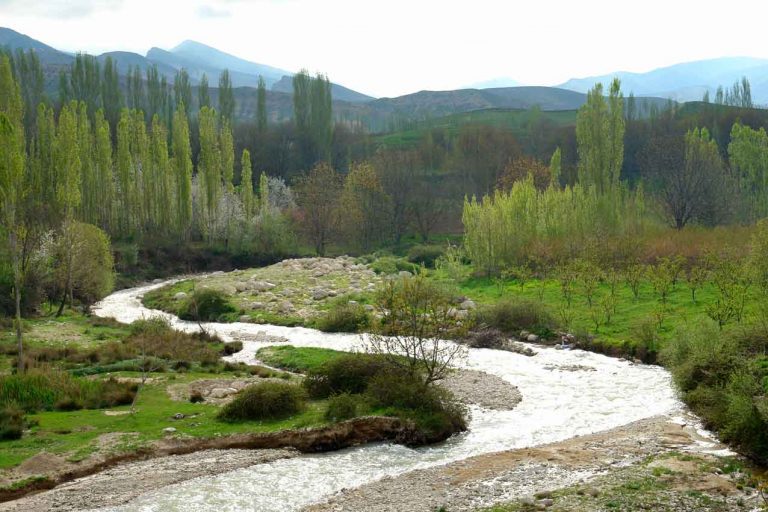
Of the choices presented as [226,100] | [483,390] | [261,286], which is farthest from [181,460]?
[226,100]

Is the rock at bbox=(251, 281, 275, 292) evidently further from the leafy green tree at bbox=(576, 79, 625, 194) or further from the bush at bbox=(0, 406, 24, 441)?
the leafy green tree at bbox=(576, 79, 625, 194)


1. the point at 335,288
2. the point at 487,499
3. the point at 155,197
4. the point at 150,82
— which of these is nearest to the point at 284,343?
the point at 335,288

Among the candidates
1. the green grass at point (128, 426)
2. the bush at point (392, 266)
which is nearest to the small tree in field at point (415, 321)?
the green grass at point (128, 426)

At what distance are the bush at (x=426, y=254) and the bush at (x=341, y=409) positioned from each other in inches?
1622

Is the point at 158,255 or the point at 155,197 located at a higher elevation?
the point at 155,197

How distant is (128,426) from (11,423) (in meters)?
2.99

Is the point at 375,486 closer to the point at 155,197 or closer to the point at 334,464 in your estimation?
the point at 334,464

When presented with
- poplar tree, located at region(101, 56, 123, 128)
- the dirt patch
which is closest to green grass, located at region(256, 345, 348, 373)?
the dirt patch

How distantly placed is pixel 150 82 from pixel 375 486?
109815 millimetres

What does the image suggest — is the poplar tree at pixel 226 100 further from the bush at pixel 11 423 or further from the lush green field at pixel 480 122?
the bush at pixel 11 423

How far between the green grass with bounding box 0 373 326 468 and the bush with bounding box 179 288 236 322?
1992 cm

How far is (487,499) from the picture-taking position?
14562 mm

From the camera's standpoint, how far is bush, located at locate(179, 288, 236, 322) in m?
41.0

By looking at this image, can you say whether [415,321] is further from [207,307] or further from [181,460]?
[207,307]
